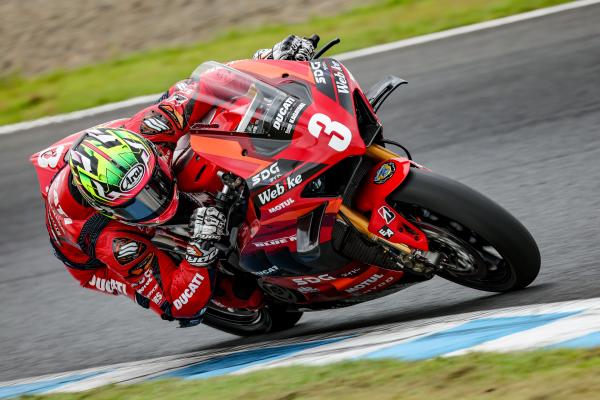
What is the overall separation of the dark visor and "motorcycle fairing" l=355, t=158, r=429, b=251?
34.5 inches

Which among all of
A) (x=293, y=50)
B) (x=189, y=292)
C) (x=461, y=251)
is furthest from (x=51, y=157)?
(x=461, y=251)

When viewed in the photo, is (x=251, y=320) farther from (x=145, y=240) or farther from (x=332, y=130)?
(x=332, y=130)

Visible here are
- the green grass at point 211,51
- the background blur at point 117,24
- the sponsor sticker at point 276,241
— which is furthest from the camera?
the background blur at point 117,24

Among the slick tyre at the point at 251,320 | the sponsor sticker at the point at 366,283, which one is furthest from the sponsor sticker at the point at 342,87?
the slick tyre at the point at 251,320

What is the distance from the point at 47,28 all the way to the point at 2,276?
496cm

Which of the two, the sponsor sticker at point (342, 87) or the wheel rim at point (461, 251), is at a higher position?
the sponsor sticker at point (342, 87)

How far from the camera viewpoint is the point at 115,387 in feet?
15.2

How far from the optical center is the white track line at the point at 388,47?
29.0ft

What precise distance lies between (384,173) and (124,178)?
1121 mm

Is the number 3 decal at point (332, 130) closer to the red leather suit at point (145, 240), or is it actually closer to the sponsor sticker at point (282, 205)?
the sponsor sticker at point (282, 205)

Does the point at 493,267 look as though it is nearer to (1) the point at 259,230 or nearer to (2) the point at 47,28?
(1) the point at 259,230

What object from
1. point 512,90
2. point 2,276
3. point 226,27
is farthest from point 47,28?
point 512,90

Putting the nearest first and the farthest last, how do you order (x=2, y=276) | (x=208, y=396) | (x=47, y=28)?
(x=208, y=396), (x=2, y=276), (x=47, y=28)

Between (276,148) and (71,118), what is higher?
(276,148)
